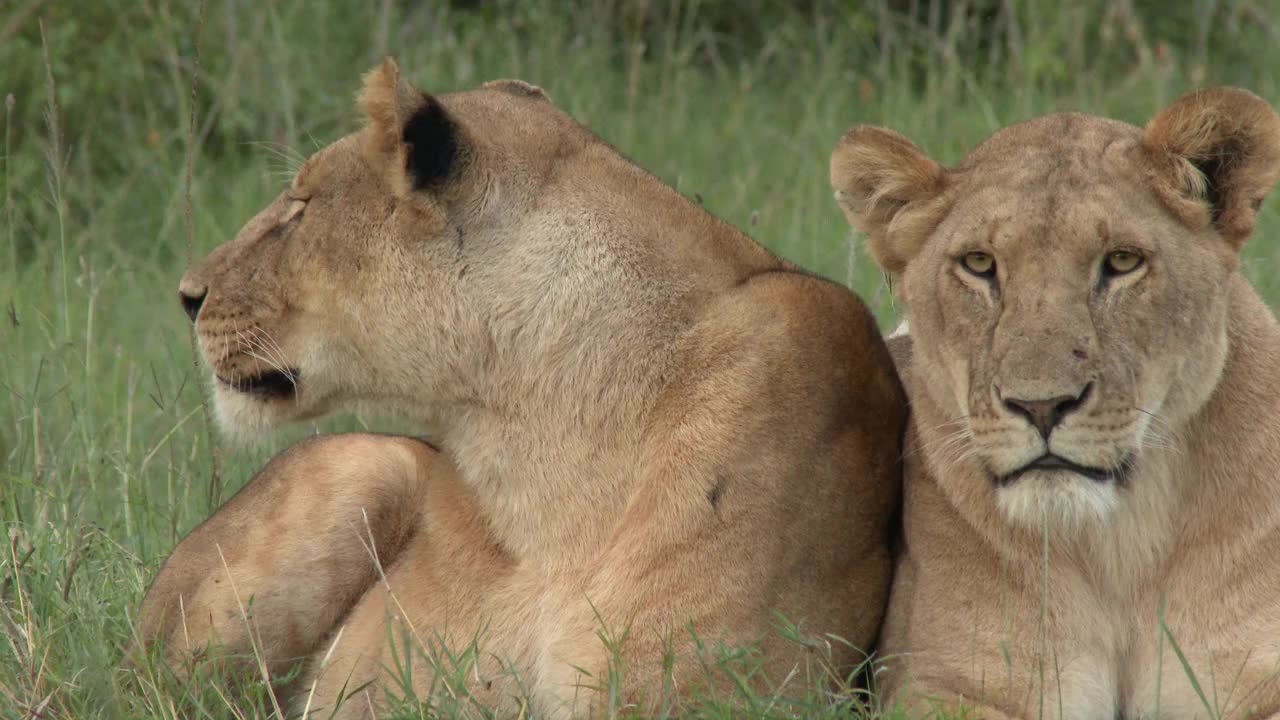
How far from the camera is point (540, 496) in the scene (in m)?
3.37

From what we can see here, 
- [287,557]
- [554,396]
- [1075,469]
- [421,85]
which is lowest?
[421,85]

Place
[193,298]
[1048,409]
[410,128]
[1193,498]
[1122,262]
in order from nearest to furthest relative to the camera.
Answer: [1048,409] → [1122,262] → [1193,498] → [410,128] → [193,298]

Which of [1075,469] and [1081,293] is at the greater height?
[1081,293]

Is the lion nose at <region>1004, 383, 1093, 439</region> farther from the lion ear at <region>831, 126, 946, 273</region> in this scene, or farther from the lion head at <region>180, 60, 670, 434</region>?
the lion head at <region>180, 60, 670, 434</region>

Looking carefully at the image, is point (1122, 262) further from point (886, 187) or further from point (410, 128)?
point (410, 128)

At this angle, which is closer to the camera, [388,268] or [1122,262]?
[1122,262]

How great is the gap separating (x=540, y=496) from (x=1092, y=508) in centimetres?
97

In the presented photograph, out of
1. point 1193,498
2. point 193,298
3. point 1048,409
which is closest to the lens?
point 1048,409

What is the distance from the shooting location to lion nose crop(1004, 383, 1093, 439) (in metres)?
2.91

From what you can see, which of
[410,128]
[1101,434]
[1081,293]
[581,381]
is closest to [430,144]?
[410,128]

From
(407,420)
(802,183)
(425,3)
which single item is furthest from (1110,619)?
(425,3)

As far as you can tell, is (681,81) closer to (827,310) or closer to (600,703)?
(827,310)

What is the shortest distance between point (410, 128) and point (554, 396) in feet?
1.75

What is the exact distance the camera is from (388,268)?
337cm
